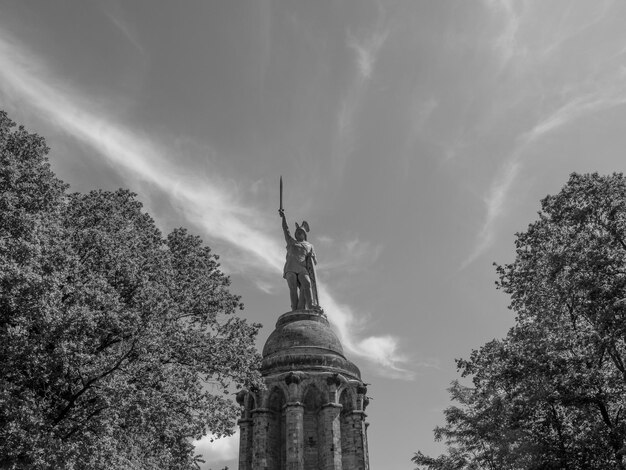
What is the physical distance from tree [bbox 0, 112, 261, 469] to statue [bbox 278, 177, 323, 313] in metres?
13.5

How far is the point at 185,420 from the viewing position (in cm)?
1411

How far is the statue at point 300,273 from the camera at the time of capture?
3009 cm

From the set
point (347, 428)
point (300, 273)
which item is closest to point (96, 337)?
point (347, 428)

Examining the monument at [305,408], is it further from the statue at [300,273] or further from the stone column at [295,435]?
the statue at [300,273]

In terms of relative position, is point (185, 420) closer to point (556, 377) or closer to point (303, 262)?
point (556, 377)

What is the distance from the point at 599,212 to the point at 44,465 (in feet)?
46.3

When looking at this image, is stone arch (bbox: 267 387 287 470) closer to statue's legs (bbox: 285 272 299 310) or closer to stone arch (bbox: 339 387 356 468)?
stone arch (bbox: 339 387 356 468)

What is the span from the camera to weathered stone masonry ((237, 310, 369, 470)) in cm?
2447

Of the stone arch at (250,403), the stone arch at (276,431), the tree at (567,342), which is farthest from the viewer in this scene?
the stone arch at (250,403)

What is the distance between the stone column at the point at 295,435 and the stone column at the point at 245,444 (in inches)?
97.5

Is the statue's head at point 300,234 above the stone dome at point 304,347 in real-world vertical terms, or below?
above

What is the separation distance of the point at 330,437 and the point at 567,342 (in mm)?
12996

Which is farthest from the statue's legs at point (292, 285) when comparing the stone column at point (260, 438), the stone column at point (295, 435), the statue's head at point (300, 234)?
the stone column at point (295, 435)

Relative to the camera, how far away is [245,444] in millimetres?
26219
